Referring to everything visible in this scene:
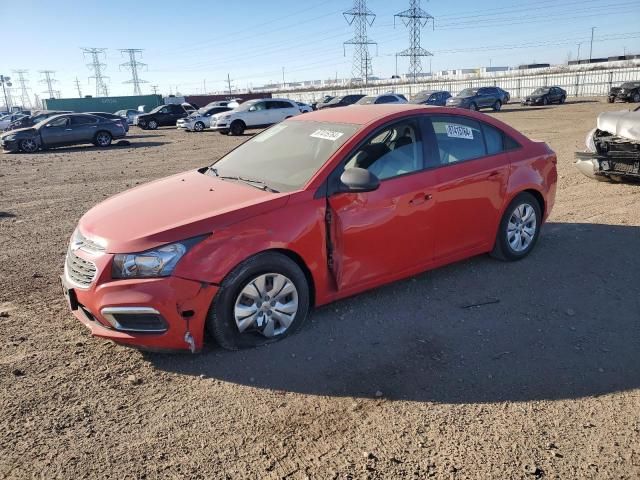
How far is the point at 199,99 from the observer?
6006 centimetres

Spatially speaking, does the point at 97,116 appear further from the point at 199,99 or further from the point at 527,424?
the point at 199,99

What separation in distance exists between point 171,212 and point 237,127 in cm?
2248

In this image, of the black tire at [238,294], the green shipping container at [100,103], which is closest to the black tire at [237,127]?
the black tire at [238,294]

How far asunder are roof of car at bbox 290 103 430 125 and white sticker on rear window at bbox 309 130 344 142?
178 millimetres

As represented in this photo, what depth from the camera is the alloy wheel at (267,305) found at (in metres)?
3.63

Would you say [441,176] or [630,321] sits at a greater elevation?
[441,176]

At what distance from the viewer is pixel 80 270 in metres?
3.62

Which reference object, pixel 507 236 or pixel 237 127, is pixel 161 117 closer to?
pixel 237 127

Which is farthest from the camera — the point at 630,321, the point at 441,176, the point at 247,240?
the point at 441,176

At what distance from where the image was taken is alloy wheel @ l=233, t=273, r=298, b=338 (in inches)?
143

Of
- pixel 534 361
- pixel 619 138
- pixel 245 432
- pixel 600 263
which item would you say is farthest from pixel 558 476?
pixel 619 138

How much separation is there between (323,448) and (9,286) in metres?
3.93

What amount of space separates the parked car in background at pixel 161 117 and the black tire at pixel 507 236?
3181 centimetres

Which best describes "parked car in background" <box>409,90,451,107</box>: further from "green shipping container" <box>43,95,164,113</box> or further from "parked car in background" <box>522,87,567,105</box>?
"green shipping container" <box>43,95,164,113</box>
